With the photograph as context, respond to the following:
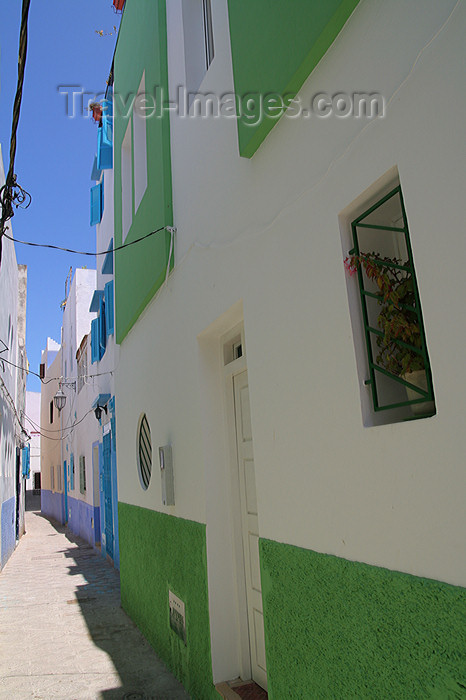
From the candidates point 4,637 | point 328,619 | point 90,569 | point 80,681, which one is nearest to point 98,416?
point 90,569

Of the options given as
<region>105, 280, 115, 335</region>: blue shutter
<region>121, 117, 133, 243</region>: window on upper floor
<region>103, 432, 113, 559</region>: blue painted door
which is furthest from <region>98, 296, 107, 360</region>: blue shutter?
<region>121, 117, 133, 243</region>: window on upper floor

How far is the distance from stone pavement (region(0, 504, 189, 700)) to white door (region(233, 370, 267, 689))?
1.17m

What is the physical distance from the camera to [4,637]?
728cm

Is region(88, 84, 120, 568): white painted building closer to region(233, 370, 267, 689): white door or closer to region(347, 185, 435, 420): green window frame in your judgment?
region(233, 370, 267, 689): white door

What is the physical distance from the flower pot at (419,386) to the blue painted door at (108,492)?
35.2ft

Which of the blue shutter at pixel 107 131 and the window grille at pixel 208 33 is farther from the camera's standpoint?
the blue shutter at pixel 107 131

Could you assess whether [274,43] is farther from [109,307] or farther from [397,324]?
[109,307]

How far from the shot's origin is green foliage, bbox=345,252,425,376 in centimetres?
229

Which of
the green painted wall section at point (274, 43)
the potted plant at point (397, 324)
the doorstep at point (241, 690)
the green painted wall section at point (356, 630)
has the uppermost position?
the green painted wall section at point (274, 43)

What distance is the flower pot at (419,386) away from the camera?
7.50 feet

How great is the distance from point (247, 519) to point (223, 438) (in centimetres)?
67

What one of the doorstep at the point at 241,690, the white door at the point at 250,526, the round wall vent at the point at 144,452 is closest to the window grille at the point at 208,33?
the white door at the point at 250,526

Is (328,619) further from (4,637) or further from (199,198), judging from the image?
(4,637)

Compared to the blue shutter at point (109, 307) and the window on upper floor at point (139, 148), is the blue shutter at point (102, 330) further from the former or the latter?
the window on upper floor at point (139, 148)
